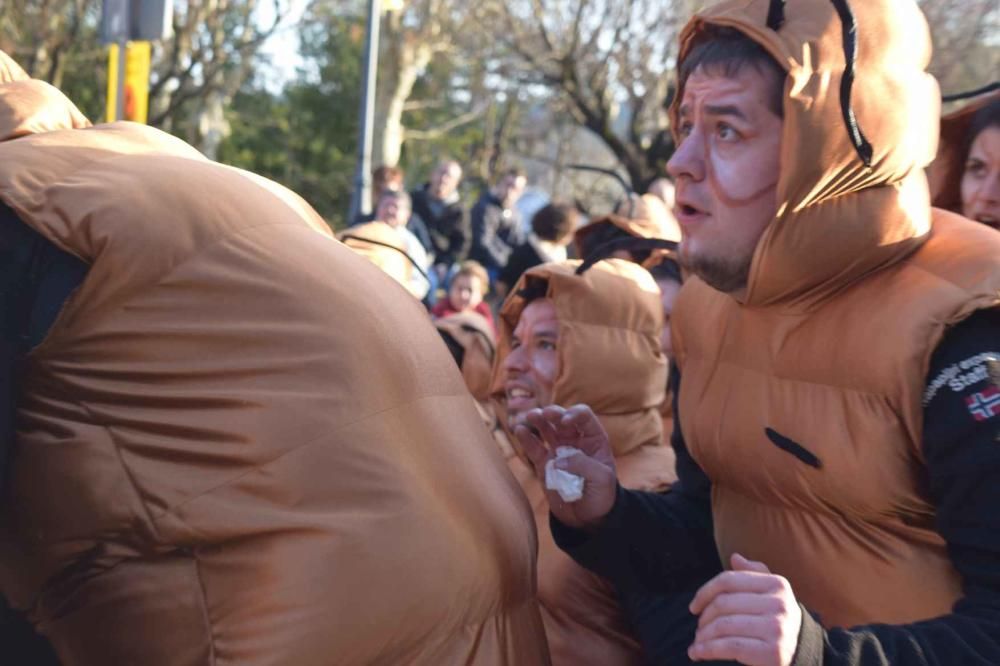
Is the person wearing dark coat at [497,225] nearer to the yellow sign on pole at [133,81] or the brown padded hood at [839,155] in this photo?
the yellow sign on pole at [133,81]

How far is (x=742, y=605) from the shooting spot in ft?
5.08

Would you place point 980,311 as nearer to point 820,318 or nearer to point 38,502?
point 820,318

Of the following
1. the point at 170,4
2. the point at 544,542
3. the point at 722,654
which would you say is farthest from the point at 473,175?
the point at 722,654

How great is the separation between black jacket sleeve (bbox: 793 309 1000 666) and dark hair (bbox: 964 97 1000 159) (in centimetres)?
134

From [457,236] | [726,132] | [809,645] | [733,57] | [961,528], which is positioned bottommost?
[457,236]

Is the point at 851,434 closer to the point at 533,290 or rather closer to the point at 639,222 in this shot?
the point at 533,290

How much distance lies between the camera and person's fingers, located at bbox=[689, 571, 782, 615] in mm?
1562

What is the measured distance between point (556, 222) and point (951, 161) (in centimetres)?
368

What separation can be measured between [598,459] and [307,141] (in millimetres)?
20109

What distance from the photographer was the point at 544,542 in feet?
10.4

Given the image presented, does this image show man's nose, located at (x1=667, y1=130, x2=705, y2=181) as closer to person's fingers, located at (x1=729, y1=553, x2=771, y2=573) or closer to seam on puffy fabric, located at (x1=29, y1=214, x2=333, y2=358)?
person's fingers, located at (x1=729, y1=553, x2=771, y2=573)

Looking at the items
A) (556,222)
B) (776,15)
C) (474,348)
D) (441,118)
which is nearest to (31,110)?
(776,15)

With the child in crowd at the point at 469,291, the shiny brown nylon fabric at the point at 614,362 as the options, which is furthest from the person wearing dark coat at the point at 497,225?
the shiny brown nylon fabric at the point at 614,362

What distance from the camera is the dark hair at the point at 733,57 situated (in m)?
2.07
